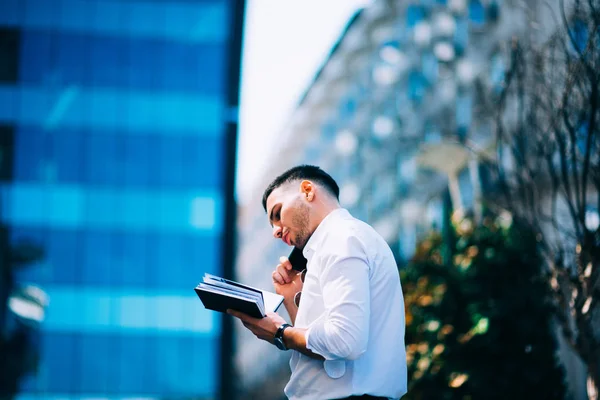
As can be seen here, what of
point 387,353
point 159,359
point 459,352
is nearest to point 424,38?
point 159,359

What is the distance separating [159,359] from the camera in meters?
36.1

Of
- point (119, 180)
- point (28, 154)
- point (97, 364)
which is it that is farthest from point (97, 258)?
point (28, 154)

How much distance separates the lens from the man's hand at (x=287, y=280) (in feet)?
12.0

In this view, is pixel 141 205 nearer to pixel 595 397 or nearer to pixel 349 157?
pixel 349 157

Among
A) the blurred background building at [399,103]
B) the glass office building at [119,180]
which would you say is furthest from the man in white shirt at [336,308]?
the glass office building at [119,180]

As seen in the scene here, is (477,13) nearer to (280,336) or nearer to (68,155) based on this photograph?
(68,155)

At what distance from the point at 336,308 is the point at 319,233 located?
1.25ft

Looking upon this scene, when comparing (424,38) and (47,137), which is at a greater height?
(424,38)

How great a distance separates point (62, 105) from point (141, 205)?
5.53 meters

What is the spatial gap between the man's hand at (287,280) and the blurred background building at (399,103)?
21.0 meters

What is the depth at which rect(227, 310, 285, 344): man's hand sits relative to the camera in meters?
3.20

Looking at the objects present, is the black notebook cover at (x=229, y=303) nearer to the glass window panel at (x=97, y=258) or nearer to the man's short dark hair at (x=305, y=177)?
the man's short dark hair at (x=305, y=177)

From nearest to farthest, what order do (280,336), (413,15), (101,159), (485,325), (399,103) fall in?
(280,336) < (485,325) < (101,159) < (413,15) < (399,103)

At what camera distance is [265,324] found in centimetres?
322
